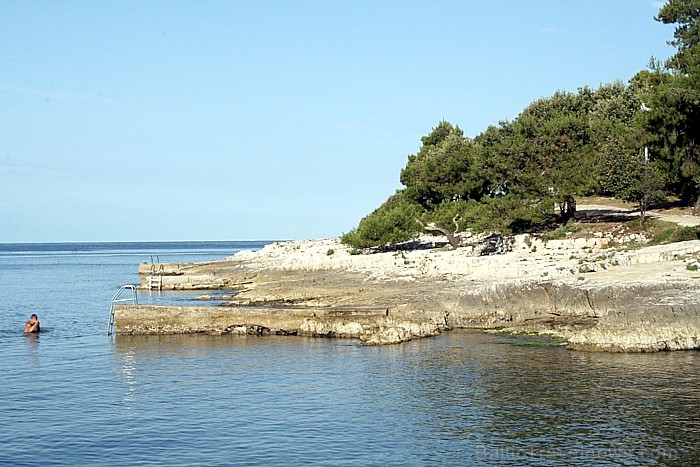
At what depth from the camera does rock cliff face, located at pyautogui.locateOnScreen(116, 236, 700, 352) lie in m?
28.1

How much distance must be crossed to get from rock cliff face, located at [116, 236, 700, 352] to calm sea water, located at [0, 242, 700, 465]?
1.02m

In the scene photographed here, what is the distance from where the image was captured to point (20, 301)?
60562mm

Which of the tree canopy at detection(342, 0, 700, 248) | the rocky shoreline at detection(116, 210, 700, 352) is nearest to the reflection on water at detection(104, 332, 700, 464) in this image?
the rocky shoreline at detection(116, 210, 700, 352)

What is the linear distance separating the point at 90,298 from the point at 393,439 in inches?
1870

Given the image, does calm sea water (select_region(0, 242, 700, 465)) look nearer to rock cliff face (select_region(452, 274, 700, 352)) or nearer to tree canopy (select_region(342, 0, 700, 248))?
rock cliff face (select_region(452, 274, 700, 352))

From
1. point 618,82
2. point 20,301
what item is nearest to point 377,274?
point 20,301

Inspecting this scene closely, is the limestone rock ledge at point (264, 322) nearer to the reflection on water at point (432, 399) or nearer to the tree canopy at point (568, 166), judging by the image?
the reflection on water at point (432, 399)

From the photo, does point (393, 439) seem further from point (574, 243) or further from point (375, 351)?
point (574, 243)

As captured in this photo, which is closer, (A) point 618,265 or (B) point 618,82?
(A) point 618,265

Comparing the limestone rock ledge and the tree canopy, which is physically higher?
the tree canopy

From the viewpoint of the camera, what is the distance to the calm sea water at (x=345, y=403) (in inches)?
711

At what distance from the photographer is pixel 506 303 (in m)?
34.1

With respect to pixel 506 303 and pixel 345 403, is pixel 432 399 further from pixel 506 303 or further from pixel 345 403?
pixel 506 303

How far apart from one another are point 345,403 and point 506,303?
43.7 feet
